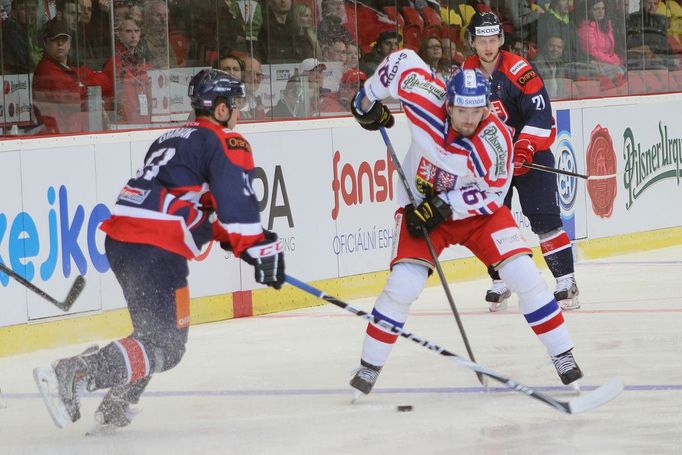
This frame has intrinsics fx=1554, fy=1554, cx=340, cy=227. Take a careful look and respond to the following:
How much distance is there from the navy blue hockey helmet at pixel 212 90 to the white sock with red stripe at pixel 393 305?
2.82 feet

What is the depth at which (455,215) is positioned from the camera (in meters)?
5.16

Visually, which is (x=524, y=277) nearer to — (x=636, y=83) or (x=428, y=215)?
(x=428, y=215)

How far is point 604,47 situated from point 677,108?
0.66 m

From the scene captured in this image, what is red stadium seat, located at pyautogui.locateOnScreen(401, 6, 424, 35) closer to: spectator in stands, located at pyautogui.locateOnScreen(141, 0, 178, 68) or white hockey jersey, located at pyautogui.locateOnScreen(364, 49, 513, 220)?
spectator in stands, located at pyautogui.locateOnScreen(141, 0, 178, 68)

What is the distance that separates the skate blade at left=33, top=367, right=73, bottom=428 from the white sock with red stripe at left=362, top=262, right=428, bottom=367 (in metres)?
1.19

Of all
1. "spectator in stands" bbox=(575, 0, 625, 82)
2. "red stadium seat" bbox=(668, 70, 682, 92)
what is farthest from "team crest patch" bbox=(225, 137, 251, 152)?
→ "red stadium seat" bbox=(668, 70, 682, 92)

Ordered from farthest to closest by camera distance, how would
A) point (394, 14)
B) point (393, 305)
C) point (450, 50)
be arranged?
A: 1. point (450, 50)
2. point (394, 14)
3. point (393, 305)

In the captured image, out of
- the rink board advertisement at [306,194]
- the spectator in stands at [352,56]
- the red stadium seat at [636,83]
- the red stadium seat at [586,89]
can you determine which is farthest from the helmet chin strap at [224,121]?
the red stadium seat at [636,83]

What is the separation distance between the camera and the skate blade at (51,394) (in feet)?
14.2

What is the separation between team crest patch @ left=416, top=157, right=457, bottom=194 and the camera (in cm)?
518

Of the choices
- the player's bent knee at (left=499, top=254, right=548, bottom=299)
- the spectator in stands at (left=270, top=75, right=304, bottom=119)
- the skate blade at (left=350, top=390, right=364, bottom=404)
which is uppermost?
the spectator in stands at (left=270, top=75, right=304, bottom=119)

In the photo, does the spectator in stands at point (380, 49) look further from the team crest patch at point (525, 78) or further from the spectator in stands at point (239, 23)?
the team crest patch at point (525, 78)

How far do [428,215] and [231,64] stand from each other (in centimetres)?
302

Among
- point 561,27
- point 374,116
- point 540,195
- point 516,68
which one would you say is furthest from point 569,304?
point 561,27
